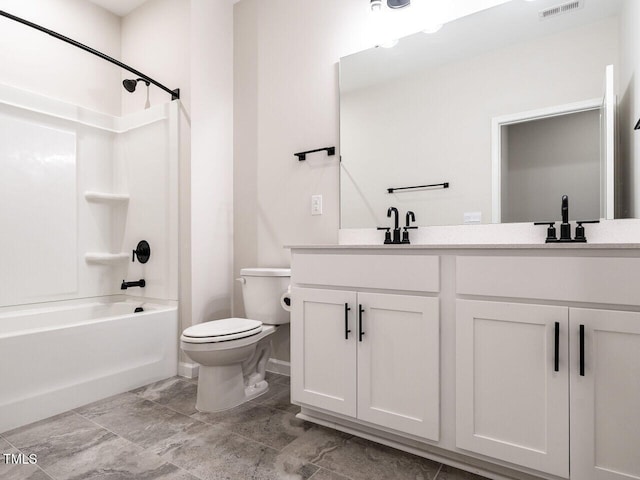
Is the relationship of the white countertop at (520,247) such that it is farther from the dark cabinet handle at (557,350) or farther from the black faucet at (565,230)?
the black faucet at (565,230)

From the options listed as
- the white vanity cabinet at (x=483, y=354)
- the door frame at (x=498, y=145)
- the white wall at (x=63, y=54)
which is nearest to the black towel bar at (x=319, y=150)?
the white vanity cabinet at (x=483, y=354)

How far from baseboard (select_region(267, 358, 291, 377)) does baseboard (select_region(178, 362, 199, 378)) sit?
491mm

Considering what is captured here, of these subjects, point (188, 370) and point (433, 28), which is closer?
point (433, 28)

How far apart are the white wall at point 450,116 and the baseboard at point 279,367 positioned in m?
1.07

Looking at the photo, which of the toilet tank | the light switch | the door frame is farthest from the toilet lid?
the door frame

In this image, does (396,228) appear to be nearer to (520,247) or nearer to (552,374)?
(520,247)

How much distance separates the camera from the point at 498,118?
176 cm

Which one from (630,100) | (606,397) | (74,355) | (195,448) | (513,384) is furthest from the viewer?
(74,355)

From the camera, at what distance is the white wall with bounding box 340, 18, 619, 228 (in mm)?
1607

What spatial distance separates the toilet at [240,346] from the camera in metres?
1.90

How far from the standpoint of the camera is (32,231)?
2498mm

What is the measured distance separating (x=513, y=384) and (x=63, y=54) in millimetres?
3507

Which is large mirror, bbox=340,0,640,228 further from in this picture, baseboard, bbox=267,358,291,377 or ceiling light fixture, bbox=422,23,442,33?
baseboard, bbox=267,358,291,377

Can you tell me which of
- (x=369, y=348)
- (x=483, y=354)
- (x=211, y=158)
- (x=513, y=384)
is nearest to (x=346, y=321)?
(x=369, y=348)
